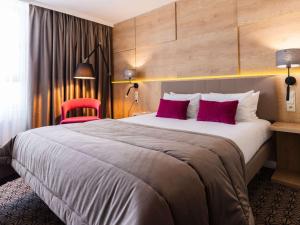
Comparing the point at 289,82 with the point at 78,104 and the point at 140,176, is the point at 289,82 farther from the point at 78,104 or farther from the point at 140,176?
the point at 78,104

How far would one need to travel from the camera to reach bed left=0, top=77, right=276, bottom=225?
930 millimetres

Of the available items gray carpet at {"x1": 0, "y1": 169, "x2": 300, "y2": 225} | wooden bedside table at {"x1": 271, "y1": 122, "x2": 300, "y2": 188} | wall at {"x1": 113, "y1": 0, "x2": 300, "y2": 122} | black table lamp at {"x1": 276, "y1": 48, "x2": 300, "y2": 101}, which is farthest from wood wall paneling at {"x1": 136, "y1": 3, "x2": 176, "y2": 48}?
gray carpet at {"x1": 0, "y1": 169, "x2": 300, "y2": 225}

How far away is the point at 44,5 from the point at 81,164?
3352mm

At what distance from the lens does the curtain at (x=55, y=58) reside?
3.46 metres

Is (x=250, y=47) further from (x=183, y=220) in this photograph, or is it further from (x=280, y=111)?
(x=183, y=220)

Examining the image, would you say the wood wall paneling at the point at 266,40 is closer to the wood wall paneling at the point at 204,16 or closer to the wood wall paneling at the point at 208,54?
the wood wall paneling at the point at 208,54

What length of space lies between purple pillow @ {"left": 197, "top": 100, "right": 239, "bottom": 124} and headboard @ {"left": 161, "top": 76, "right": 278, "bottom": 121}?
1.53 ft

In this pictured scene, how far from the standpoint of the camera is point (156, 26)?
12.3 feet

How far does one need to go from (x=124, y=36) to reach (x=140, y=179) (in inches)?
154

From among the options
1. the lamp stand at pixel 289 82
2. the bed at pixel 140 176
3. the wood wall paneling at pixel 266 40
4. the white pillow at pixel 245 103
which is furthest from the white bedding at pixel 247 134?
the wood wall paneling at pixel 266 40

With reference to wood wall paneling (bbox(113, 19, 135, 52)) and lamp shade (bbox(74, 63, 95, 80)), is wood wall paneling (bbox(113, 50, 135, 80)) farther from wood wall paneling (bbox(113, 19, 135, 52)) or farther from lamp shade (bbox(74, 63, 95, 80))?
lamp shade (bbox(74, 63, 95, 80))

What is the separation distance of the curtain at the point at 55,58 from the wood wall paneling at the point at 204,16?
190cm

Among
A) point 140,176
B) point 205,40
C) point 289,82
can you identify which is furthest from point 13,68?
point 289,82

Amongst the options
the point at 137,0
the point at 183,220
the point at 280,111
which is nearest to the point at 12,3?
the point at 137,0
